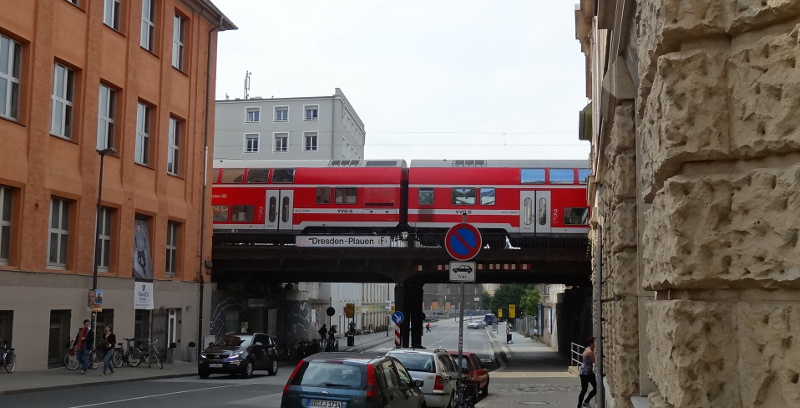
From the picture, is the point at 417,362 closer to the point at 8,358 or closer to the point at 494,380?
→ the point at 8,358

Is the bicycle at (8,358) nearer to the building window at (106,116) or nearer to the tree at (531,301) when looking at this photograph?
the building window at (106,116)

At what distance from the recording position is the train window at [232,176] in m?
39.3

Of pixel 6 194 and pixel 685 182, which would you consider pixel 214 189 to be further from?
pixel 685 182

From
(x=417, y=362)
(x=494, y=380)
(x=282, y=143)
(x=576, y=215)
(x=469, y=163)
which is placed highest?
(x=282, y=143)

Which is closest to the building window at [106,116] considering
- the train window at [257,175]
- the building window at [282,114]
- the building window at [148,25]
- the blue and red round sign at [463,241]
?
the building window at [148,25]

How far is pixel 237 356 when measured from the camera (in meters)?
27.9

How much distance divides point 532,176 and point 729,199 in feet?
111

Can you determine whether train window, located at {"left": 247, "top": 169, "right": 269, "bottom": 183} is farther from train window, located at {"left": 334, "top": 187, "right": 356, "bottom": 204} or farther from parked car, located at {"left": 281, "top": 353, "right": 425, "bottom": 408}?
parked car, located at {"left": 281, "top": 353, "right": 425, "bottom": 408}

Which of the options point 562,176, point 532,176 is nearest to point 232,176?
point 532,176

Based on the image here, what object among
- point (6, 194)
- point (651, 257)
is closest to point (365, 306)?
point (6, 194)

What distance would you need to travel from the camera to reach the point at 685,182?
3.06 meters

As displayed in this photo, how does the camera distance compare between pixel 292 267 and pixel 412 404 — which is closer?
pixel 412 404

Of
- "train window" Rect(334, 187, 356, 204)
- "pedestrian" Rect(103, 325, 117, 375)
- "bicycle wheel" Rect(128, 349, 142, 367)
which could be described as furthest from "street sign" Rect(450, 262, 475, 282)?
"train window" Rect(334, 187, 356, 204)

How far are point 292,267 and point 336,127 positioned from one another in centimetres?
4697
